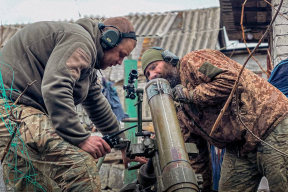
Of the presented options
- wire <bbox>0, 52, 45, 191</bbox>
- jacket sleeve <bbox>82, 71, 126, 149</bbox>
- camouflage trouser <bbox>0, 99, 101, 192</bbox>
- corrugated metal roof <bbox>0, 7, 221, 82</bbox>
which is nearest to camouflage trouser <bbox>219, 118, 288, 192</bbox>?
jacket sleeve <bbox>82, 71, 126, 149</bbox>

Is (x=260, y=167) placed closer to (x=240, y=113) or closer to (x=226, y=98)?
(x=240, y=113)

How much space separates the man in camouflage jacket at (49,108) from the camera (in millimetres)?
3059

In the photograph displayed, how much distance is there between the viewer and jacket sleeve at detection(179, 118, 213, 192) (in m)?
4.83

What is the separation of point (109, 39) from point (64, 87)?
2.90ft

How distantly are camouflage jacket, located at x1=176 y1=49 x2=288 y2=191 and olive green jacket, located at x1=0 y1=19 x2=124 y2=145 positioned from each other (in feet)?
3.58

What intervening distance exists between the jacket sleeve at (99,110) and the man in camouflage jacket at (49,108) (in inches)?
28.7

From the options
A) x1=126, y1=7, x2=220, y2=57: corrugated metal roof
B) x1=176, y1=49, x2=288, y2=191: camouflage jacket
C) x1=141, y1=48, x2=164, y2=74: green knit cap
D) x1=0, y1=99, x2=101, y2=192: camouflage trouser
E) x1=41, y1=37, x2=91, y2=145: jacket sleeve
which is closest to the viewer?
x1=41, y1=37, x2=91, y2=145: jacket sleeve

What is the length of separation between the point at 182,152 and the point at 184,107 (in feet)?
3.59

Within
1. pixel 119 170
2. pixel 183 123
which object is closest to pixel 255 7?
pixel 183 123

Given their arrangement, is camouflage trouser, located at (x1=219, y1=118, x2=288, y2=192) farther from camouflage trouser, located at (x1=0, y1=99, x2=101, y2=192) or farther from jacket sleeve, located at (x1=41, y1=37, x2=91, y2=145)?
jacket sleeve, located at (x1=41, y1=37, x2=91, y2=145)

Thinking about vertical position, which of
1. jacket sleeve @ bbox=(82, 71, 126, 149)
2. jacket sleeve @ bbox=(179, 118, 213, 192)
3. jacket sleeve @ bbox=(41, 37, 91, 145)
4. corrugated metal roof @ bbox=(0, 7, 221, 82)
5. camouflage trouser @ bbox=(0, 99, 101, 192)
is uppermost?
jacket sleeve @ bbox=(41, 37, 91, 145)

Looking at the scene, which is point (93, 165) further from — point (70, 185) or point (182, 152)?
point (182, 152)

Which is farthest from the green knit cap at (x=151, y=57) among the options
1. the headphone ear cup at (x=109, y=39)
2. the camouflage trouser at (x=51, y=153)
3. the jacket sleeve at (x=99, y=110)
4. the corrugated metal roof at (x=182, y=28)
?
the corrugated metal roof at (x=182, y=28)

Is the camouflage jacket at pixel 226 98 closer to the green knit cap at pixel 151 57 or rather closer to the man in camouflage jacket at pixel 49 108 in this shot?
the green knit cap at pixel 151 57
